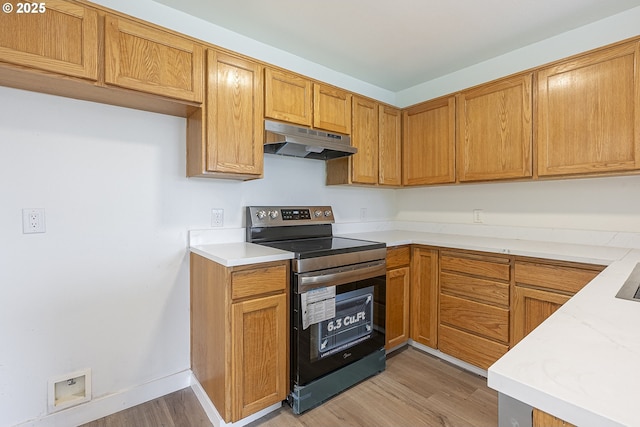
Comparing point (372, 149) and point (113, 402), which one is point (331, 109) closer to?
point (372, 149)

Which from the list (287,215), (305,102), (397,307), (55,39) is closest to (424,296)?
(397,307)

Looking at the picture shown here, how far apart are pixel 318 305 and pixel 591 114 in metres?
2.03

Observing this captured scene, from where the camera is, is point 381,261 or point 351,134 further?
point 351,134

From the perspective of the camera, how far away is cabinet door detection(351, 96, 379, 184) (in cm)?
255

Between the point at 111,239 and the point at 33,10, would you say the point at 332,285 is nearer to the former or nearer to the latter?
the point at 111,239

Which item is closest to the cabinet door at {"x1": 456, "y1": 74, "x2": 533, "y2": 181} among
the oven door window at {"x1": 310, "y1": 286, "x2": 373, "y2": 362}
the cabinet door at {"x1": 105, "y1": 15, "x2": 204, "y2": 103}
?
the oven door window at {"x1": 310, "y1": 286, "x2": 373, "y2": 362}

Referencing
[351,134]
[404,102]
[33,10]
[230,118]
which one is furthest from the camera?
[404,102]

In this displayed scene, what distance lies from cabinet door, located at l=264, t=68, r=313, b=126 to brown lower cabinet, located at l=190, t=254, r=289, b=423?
1032mm

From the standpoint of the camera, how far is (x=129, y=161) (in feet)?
5.98

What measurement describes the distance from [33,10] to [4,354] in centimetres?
160

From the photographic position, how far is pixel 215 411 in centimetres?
169

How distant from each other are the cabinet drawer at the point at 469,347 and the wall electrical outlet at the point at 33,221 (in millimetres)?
2606

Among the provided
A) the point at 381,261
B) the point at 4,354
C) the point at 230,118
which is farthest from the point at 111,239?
the point at 381,261

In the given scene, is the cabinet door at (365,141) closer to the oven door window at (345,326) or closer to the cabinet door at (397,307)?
the cabinet door at (397,307)
